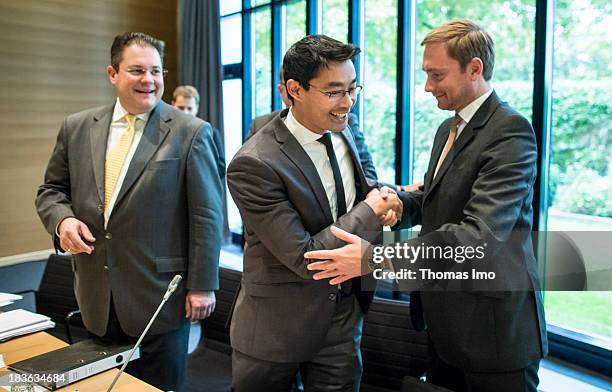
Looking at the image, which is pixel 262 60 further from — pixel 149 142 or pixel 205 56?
pixel 149 142

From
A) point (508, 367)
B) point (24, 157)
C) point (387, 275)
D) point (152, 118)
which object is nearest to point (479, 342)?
point (508, 367)

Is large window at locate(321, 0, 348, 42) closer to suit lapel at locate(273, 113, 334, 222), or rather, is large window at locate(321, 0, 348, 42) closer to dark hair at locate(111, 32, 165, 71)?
dark hair at locate(111, 32, 165, 71)

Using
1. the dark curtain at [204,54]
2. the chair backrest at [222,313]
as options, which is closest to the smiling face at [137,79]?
the chair backrest at [222,313]

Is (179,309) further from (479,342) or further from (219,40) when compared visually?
(219,40)

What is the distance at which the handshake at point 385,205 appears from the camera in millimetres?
1623

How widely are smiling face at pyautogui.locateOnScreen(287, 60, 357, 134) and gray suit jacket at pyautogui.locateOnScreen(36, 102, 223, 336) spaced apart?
628 millimetres

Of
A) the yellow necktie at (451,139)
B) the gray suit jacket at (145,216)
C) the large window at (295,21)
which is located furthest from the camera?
the large window at (295,21)

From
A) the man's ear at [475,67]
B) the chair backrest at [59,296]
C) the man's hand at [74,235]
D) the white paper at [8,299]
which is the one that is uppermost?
the man's ear at [475,67]

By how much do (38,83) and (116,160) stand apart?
337 cm

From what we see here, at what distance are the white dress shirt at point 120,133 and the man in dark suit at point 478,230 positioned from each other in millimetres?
912

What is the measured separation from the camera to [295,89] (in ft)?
5.37

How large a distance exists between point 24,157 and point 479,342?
4.40 meters

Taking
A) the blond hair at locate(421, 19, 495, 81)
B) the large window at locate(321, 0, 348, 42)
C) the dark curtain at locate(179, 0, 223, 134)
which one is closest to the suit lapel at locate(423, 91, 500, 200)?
the blond hair at locate(421, 19, 495, 81)

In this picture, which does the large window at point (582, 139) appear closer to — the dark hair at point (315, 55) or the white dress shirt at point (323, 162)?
the white dress shirt at point (323, 162)
